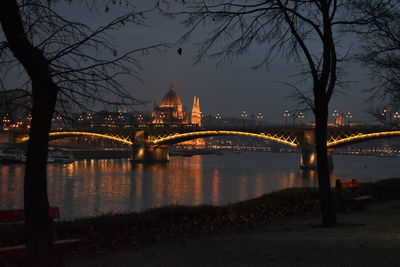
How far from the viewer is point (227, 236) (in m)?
9.27

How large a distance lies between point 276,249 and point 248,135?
65.9 metres

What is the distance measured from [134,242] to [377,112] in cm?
1427

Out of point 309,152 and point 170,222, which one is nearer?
point 170,222

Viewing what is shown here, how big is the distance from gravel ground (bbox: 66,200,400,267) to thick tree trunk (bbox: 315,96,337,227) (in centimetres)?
27

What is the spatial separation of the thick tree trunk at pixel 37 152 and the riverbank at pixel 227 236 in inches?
53.9

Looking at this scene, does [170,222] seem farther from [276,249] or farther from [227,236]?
[276,249]

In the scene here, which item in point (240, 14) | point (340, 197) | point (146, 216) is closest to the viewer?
point (240, 14)

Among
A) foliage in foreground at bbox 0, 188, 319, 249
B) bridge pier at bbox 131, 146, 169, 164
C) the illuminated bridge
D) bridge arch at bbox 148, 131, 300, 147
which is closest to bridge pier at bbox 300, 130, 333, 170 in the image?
the illuminated bridge

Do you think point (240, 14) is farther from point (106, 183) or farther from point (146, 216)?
point (106, 183)

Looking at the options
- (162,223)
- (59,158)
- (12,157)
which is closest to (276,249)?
(162,223)

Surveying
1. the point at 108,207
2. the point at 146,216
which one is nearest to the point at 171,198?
the point at 108,207

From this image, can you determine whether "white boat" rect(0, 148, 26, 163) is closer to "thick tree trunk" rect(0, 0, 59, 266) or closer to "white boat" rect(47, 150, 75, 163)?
"white boat" rect(47, 150, 75, 163)

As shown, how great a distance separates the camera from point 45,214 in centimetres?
583

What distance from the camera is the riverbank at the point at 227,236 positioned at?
7.17 metres
